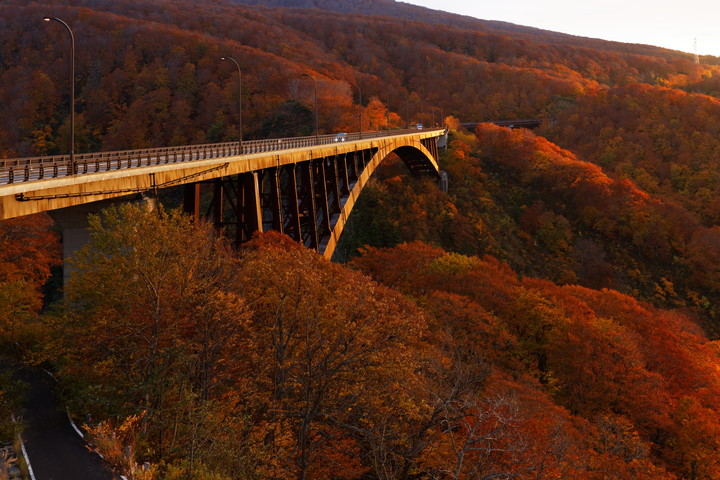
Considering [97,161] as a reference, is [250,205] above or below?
below

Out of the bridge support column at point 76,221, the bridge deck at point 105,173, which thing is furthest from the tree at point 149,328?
the bridge deck at point 105,173

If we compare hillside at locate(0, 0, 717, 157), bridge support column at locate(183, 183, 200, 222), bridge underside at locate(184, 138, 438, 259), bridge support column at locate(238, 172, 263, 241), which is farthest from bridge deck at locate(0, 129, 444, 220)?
hillside at locate(0, 0, 717, 157)

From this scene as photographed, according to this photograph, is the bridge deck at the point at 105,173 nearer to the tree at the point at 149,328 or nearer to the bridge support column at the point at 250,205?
the bridge support column at the point at 250,205

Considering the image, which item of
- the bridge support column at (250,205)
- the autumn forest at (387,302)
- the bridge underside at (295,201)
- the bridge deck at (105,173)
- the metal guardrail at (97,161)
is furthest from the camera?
the bridge support column at (250,205)

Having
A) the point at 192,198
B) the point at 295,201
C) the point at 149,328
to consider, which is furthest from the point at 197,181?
the point at 295,201

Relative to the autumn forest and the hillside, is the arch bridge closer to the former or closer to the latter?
the autumn forest

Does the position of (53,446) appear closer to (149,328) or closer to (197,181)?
(149,328)
